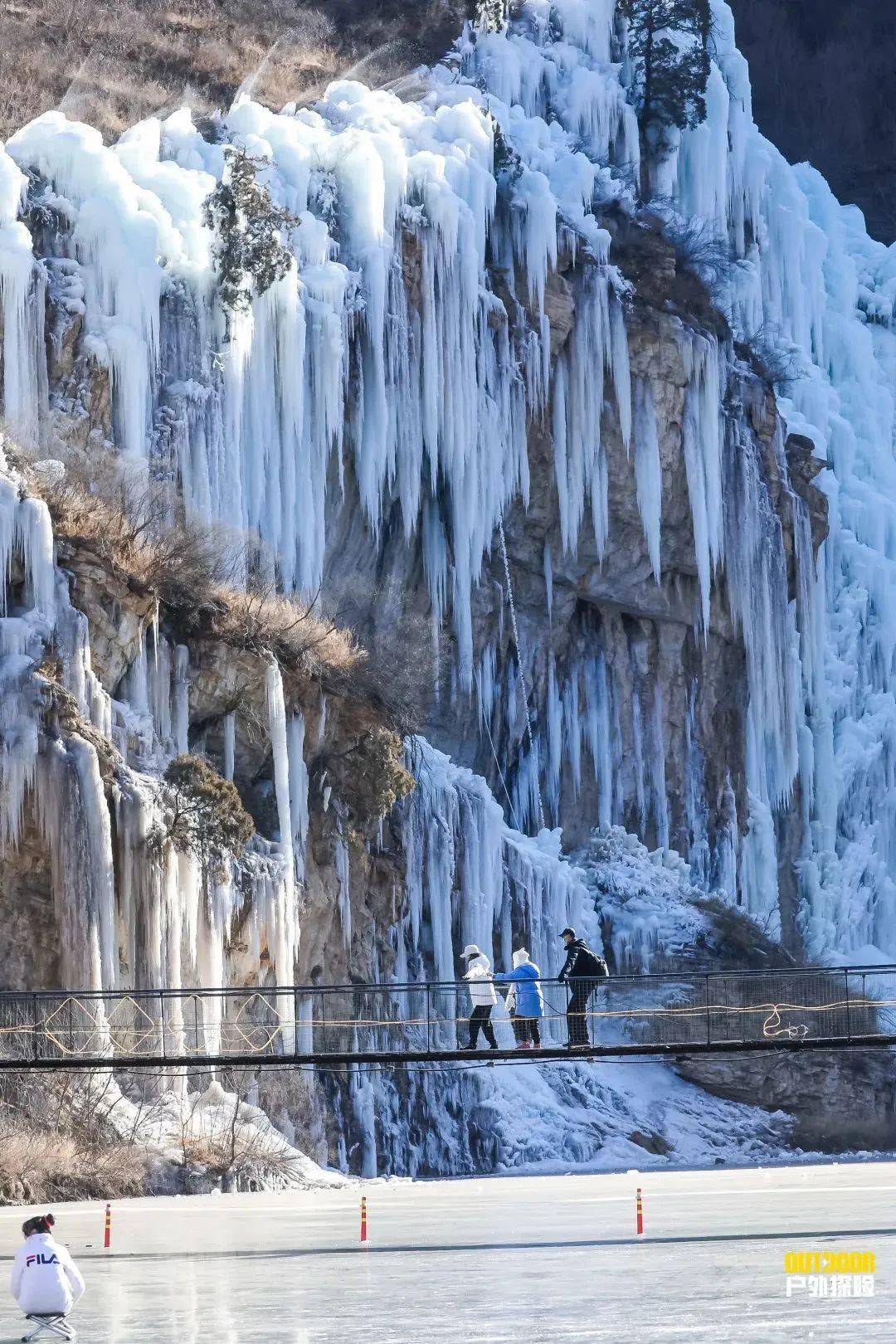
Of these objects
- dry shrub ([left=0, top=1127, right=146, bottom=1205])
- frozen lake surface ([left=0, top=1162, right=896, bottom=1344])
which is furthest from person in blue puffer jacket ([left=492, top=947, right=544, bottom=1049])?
dry shrub ([left=0, top=1127, right=146, bottom=1205])

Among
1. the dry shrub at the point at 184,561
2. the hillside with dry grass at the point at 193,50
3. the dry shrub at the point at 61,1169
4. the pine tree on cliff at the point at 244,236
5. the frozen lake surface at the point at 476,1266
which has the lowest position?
the frozen lake surface at the point at 476,1266

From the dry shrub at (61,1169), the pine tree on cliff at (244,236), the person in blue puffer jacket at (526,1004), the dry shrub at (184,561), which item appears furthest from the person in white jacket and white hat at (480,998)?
the pine tree on cliff at (244,236)

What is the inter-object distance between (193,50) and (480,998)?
1121 inches

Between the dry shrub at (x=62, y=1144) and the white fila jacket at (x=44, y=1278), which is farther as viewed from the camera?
the dry shrub at (x=62, y=1144)

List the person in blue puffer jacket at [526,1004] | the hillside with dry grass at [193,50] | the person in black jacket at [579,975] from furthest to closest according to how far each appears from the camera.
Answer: the hillside with dry grass at [193,50], the person in black jacket at [579,975], the person in blue puffer jacket at [526,1004]

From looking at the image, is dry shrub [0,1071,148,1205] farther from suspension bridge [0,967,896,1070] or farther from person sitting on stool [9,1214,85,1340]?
person sitting on stool [9,1214,85,1340]

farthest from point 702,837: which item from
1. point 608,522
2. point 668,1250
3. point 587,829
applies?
point 668,1250

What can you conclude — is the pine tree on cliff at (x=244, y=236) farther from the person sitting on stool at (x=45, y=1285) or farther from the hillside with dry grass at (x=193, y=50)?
the person sitting on stool at (x=45, y=1285)

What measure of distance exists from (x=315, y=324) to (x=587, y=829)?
39.2 ft

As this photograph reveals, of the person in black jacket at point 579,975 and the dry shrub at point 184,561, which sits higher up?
the dry shrub at point 184,561

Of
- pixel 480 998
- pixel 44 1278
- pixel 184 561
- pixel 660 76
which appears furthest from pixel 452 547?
pixel 44 1278

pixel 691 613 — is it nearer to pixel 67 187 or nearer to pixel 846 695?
pixel 846 695

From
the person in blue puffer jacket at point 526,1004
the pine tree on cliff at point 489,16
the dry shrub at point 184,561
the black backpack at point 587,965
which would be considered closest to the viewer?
the person in blue puffer jacket at point 526,1004

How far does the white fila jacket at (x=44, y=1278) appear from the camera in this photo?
1447cm
